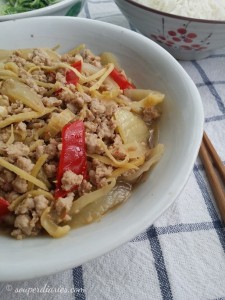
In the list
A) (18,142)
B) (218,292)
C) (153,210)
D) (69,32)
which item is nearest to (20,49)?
(69,32)

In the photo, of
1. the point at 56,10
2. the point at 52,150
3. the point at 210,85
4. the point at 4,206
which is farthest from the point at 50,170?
the point at 210,85

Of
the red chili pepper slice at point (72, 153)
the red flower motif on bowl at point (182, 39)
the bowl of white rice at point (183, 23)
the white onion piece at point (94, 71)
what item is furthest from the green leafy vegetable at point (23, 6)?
the red chili pepper slice at point (72, 153)

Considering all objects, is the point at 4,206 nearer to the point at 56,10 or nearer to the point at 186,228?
the point at 186,228

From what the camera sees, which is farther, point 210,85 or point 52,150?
point 210,85

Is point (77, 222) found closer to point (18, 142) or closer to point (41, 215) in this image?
point (41, 215)

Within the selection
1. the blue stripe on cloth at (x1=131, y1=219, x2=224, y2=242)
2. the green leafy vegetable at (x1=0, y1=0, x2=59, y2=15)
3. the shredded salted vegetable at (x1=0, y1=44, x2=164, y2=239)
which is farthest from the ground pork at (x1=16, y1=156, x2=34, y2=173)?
the green leafy vegetable at (x1=0, y1=0, x2=59, y2=15)
